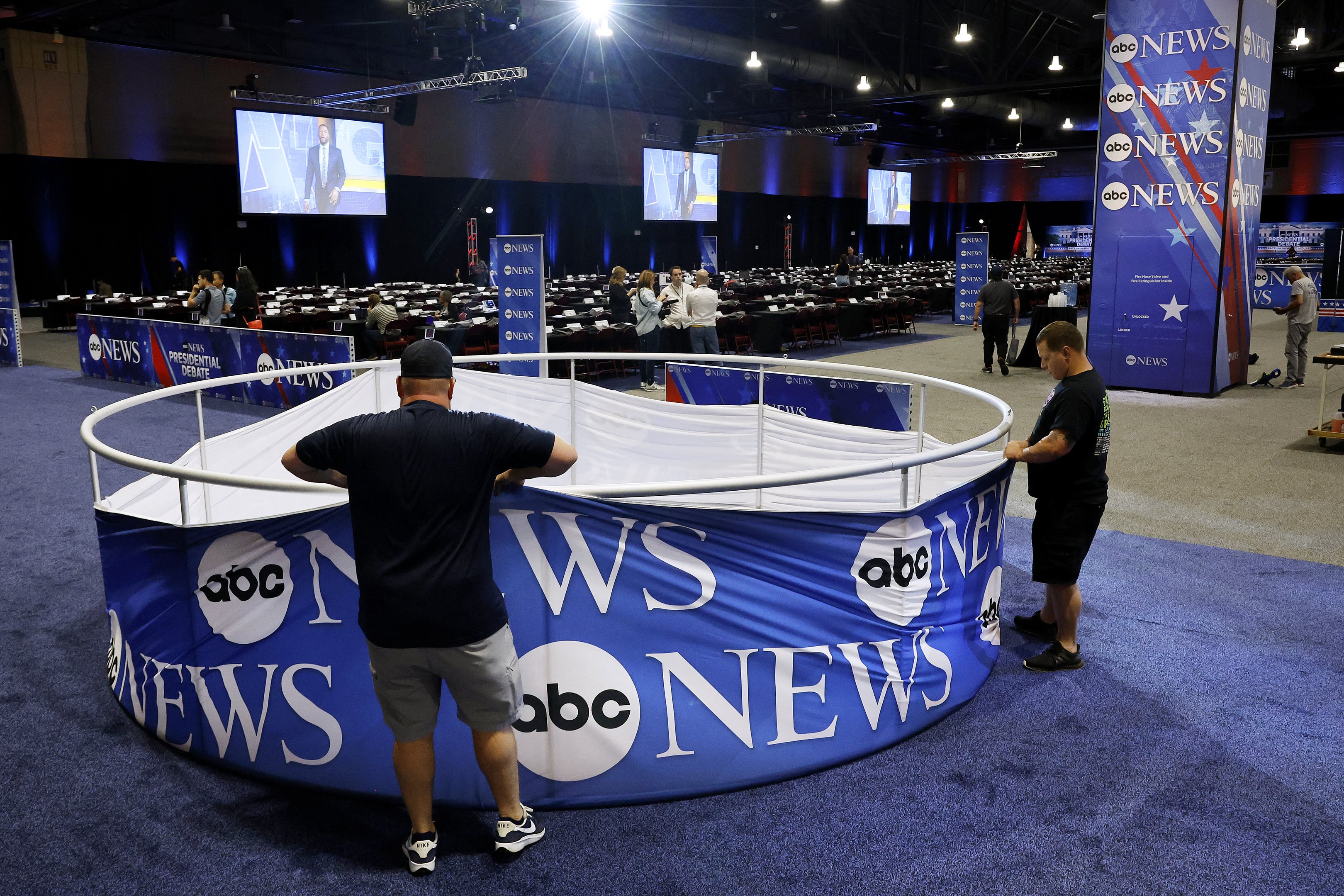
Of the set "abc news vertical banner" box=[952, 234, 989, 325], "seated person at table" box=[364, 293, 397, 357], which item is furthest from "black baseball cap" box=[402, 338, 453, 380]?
"abc news vertical banner" box=[952, 234, 989, 325]

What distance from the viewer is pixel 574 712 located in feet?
10.9

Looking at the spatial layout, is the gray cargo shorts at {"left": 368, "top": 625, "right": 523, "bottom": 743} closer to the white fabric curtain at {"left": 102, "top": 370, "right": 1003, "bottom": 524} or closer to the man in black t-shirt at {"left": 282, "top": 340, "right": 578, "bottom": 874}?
the man in black t-shirt at {"left": 282, "top": 340, "right": 578, "bottom": 874}

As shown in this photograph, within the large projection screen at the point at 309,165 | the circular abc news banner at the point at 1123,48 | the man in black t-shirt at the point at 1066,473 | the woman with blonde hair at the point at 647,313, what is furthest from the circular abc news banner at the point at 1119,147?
the large projection screen at the point at 309,165

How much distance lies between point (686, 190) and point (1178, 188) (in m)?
21.5

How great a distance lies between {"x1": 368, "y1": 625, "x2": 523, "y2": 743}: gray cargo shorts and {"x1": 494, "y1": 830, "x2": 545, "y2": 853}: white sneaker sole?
0.36m

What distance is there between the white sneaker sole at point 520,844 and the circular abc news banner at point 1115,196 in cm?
1198

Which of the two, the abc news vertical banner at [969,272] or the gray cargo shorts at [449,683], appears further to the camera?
the abc news vertical banner at [969,272]

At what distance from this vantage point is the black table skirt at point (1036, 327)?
15.2 meters

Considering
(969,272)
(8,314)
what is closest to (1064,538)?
(8,314)

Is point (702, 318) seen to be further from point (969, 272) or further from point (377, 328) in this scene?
point (969, 272)

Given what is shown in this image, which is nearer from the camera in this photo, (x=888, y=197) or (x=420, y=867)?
(x=420, y=867)

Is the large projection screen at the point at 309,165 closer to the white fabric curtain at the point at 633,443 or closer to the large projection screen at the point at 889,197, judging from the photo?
the white fabric curtain at the point at 633,443

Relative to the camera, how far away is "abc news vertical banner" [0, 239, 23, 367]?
1475 centimetres

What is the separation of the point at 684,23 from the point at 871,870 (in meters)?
24.0
